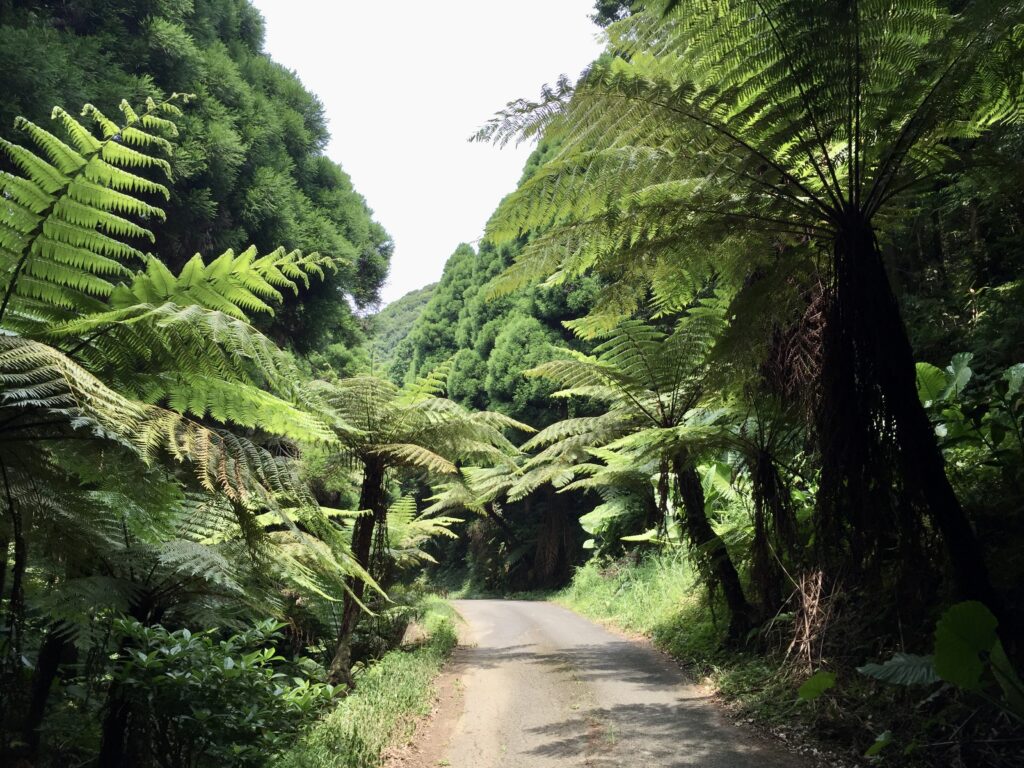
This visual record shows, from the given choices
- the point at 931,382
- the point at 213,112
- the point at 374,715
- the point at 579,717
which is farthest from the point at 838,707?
the point at 213,112

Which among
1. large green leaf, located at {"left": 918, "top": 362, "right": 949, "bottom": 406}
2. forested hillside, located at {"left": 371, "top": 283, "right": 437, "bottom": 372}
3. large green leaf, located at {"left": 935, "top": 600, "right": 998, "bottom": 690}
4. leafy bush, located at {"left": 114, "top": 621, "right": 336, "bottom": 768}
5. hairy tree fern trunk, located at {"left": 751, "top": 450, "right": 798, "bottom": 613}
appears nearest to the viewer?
large green leaf, located at {"left": 935, "top": 600, "right": 998, "bottom": 690}

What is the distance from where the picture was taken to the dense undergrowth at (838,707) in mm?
3102

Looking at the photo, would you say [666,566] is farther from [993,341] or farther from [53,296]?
[53,296]

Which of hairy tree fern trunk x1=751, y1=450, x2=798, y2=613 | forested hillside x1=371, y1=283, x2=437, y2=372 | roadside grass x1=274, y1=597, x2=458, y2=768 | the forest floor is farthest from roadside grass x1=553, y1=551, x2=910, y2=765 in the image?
forested hillside x1=371, y1=283, x2=437, y2=372

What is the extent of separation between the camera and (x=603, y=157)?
3.41 m

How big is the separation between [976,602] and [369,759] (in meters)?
3.46

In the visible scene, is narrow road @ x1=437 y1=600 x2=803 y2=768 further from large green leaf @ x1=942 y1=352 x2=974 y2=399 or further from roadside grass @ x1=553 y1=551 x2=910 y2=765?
large green leaf @ x1=942 y1=352 x2=974 y2=399

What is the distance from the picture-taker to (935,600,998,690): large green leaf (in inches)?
99.5

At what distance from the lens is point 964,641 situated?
2.58 m

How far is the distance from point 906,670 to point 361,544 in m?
4.88

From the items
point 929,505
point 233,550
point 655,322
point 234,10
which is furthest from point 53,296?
point 655,322

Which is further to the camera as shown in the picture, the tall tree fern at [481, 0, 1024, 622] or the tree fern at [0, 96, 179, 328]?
the tall tree fern at [481, 0, 1024, 622]

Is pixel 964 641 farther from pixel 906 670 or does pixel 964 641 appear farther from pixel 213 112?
pixel 213 112

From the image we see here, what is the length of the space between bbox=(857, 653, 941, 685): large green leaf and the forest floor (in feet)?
3.77
